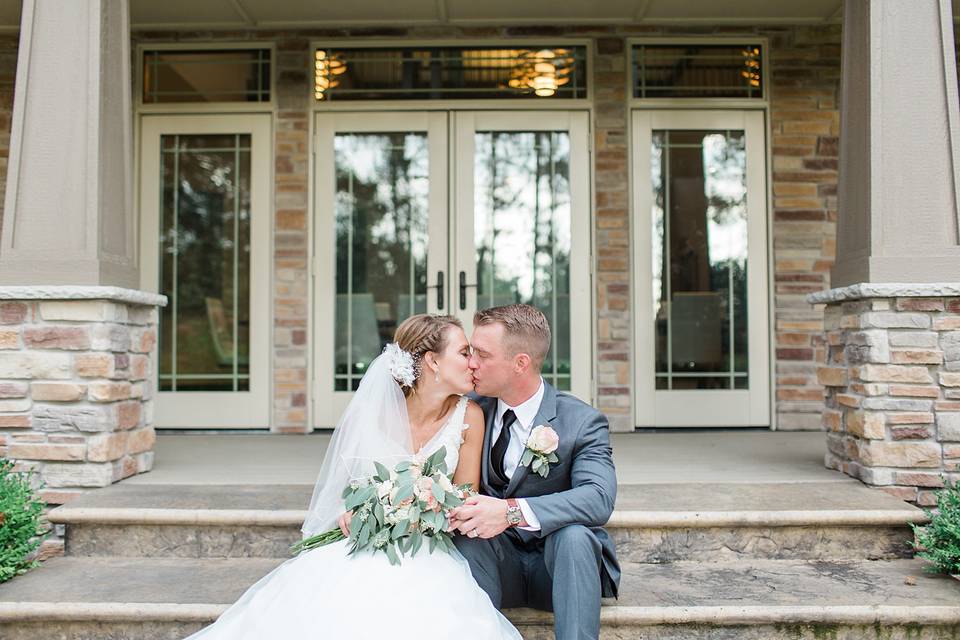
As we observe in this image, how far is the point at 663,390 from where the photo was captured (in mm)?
5746

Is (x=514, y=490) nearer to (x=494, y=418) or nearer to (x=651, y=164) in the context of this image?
(x=494, y=418)

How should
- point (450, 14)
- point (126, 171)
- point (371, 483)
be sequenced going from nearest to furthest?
1. point (371, 483)
2. point (126, 171)
3. point (450, 14)

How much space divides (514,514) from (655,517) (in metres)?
0.98

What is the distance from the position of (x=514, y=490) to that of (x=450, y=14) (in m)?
4.06

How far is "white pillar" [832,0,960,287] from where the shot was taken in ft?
12.0

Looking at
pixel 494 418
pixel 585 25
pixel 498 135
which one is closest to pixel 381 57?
pixel 498 135

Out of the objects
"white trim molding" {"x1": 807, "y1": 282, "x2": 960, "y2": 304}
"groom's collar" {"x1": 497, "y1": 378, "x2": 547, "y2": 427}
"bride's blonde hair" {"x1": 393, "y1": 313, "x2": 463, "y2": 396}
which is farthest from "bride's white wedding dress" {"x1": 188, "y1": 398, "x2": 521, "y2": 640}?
"white trim molding" {"x1": 807, "y1": 282, "x2": 960, "y2": 304}

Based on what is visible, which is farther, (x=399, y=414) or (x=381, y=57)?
(x=381, y=57)

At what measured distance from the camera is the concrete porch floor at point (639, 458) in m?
3.96

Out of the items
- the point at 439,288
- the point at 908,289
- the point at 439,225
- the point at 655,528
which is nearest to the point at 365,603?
the point at 655,528

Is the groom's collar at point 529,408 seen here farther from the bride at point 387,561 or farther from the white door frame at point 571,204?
the white door frame at point 571,204

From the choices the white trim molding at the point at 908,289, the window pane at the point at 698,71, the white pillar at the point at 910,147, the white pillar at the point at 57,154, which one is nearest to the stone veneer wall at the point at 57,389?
the white pillar at the point at 57,154

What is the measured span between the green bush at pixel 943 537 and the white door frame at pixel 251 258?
4.34 meters

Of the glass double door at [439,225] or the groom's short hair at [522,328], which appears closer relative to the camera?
the groom's short hair at [522,328]
